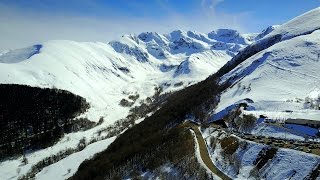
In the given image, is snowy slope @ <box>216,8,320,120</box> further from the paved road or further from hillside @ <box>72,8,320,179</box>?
the paved road

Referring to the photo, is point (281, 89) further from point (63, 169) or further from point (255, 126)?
point (63, 169)

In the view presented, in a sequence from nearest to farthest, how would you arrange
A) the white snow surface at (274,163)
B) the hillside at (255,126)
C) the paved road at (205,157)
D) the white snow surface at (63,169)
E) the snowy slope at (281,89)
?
the white snow surface at (274,163) < the hillside at (255,126) < the paved road at (205,157) < the snowy slope at (281,89) < the white snow surface at (63,169)

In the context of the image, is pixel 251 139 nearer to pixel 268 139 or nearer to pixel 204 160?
pixel 268 139

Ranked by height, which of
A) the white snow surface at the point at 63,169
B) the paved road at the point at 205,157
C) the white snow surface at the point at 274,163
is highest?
the white snow surface at the point at 274,163

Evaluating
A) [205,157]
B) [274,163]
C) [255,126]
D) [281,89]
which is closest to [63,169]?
[205,157]

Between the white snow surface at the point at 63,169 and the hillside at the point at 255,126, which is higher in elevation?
the hillside at the point at 255,126

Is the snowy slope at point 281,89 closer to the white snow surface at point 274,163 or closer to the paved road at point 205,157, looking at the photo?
the paved road at point 205,157

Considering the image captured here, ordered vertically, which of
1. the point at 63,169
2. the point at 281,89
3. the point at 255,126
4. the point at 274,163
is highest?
the point at 281,89

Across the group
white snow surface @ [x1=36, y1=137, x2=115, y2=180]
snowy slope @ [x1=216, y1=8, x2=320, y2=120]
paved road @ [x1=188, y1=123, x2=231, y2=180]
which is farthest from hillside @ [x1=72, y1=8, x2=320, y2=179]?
white snow surface @ [x1=36, y1=137, x2=115, y2=180]

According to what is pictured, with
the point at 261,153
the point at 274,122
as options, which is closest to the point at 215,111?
the point at 274,122

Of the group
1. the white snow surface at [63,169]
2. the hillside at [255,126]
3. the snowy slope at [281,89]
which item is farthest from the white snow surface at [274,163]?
the white snow surface at [63,169]

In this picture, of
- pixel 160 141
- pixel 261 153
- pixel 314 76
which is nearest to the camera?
pixel 261 153
